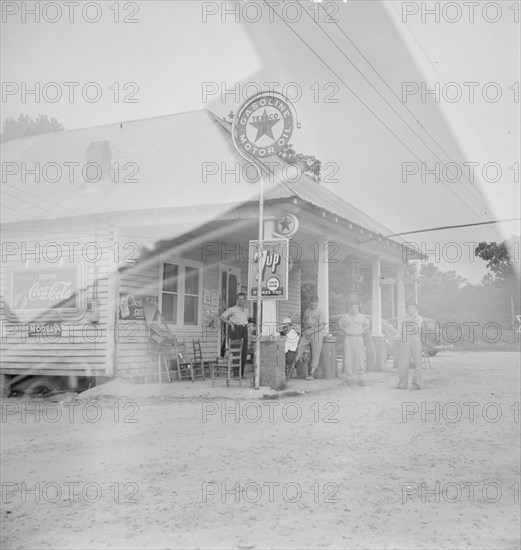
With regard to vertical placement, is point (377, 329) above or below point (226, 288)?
below

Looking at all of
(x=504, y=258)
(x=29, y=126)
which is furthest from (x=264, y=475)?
(x=29, y=126)

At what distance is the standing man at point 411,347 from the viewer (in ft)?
35.2

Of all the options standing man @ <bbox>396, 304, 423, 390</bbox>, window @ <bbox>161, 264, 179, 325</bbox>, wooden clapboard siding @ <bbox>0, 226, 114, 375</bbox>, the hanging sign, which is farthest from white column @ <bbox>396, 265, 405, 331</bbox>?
wooden clapboard siding @ <bbox>0, 226, 114, 375</bbox>

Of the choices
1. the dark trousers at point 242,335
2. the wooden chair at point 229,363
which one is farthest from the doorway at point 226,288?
the wooden chair at point 229,363

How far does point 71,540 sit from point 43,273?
8721 millimetres

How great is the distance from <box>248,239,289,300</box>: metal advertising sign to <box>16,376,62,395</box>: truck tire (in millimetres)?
4569

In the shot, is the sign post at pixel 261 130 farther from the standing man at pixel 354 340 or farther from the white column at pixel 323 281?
the white column at pixel 323 281

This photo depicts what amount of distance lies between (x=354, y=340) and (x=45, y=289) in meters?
6.27

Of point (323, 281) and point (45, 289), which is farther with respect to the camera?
point (323, 281)

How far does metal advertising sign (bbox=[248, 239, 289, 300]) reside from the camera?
10266 millimetres

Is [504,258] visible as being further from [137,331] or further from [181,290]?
[137,331]

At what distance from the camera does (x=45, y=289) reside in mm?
11969

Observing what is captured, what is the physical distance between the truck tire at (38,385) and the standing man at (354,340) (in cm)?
574

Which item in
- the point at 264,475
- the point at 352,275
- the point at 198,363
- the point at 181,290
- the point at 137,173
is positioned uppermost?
the point at 137,173
